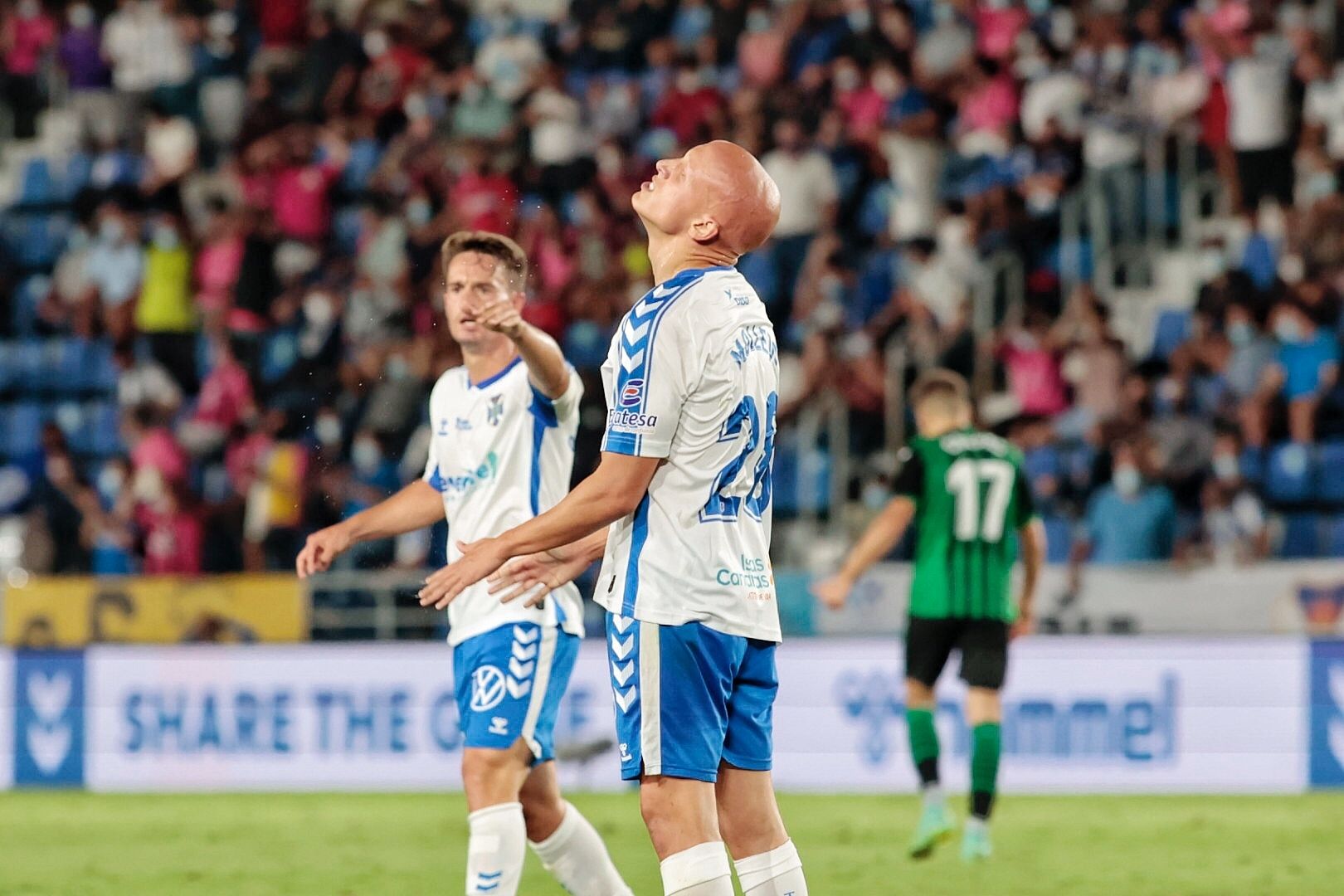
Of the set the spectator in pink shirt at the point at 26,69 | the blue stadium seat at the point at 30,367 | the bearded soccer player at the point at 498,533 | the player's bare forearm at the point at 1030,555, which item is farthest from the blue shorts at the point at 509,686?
the spectator in pink shirt at the point at 26,69

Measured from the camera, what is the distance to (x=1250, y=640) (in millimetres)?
12539

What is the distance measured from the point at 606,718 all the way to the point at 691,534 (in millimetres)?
8396

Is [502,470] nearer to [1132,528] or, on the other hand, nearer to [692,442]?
[692,442]

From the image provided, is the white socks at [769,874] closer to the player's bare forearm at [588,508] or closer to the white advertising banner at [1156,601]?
the player's bare forearm at [588,508]

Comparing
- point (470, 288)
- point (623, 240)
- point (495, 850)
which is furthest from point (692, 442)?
point (623, 240)

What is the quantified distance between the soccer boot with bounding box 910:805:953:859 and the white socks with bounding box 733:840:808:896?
449cm

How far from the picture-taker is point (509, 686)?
253 inches

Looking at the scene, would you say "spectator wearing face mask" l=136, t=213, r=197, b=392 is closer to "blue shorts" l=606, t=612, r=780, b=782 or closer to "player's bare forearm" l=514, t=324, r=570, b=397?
"player's bare forearm" l=514, t=324, r=570, b=397

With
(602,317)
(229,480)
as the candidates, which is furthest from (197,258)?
(602,317)

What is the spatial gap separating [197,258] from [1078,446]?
27.2ft

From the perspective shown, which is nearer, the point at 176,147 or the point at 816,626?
the point at 816,626

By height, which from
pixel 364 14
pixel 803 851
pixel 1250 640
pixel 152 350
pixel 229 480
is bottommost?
pixel 803 851

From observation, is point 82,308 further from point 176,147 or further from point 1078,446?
point 1078,446

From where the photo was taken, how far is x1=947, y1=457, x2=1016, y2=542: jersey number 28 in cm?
952
